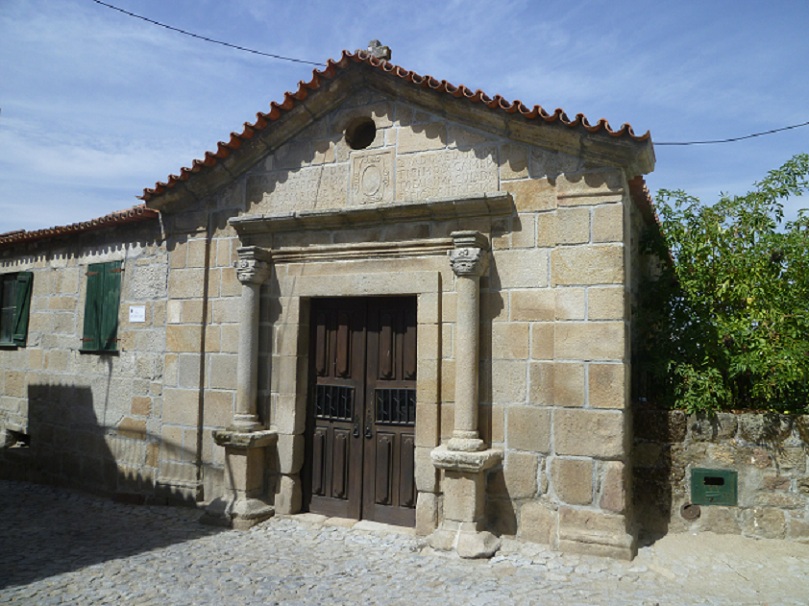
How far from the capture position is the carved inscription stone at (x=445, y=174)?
5547mm

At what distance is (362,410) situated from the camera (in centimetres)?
589

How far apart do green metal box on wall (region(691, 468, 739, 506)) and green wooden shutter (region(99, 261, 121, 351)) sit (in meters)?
6.38

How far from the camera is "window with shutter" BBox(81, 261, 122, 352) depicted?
24.4 feet

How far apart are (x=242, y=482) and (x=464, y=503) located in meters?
2.27

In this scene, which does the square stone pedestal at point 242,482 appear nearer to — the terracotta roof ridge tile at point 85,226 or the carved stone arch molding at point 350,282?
the carved stone arch molding at point 350,282

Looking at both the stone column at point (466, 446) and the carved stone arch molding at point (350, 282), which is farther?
the carved stone arch molding at point (350, 282)

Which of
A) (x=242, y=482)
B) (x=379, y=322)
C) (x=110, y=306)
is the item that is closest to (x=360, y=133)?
(x=379, y=322)

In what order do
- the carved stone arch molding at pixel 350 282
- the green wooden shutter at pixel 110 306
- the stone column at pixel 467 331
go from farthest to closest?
the green wooden shutter at pixel 110 306
the carved stone arch molding at pixel 350 282
the stone column at pixel 467 331

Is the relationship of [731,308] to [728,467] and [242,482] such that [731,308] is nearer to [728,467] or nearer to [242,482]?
[728,467]

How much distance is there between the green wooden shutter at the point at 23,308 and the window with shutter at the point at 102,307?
146cm

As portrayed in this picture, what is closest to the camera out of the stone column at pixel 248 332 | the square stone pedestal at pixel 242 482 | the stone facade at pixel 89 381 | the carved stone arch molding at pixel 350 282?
the carved stone arch molding at pixel 350 282

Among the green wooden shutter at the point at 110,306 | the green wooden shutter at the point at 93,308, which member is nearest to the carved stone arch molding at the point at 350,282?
the green wooden shutter at the point at 110,306

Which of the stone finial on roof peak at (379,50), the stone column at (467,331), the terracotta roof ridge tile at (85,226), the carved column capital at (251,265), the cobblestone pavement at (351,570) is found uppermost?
the stone finial on roof peak at (379,50)

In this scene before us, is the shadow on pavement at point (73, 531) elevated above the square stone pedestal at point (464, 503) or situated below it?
below
